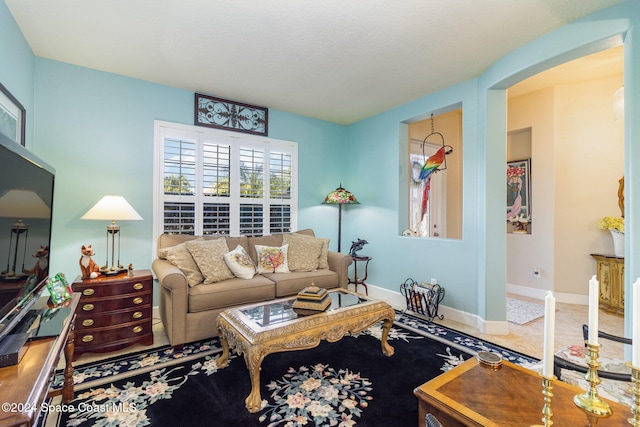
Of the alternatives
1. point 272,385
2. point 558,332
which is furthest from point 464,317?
point 272,385

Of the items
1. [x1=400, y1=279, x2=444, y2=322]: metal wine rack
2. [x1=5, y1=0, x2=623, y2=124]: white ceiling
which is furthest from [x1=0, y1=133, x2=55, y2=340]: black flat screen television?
[x1=400, y1=279, x2=444, y2=322]: metal wine rack

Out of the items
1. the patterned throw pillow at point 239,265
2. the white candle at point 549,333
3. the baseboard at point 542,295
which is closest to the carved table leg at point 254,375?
the patterned throw pillow at point 239,265

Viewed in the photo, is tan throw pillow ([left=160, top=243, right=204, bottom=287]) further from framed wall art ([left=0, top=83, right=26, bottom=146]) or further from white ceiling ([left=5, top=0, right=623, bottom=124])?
white ceiling ([left=5, top=0, right=623, bottom=124])

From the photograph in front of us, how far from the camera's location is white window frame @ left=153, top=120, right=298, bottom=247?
340 centimetres

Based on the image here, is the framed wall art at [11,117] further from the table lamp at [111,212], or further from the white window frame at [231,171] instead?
the white window frame at [231,171]

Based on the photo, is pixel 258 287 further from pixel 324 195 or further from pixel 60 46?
pixel 60 46

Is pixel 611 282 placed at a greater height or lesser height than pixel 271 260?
lesser

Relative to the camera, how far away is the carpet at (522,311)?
3.35m

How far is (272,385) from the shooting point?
2033 mm

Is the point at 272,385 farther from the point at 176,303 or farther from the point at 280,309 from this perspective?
the point at 176,303

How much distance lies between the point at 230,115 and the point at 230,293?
7.74ft

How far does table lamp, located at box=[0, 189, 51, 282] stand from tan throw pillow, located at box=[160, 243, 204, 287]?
1.35 m

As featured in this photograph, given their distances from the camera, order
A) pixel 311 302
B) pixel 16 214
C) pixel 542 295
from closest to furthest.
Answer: pixel 16 214
pixel 311 302
pixel 542 295

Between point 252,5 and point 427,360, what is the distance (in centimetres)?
301
